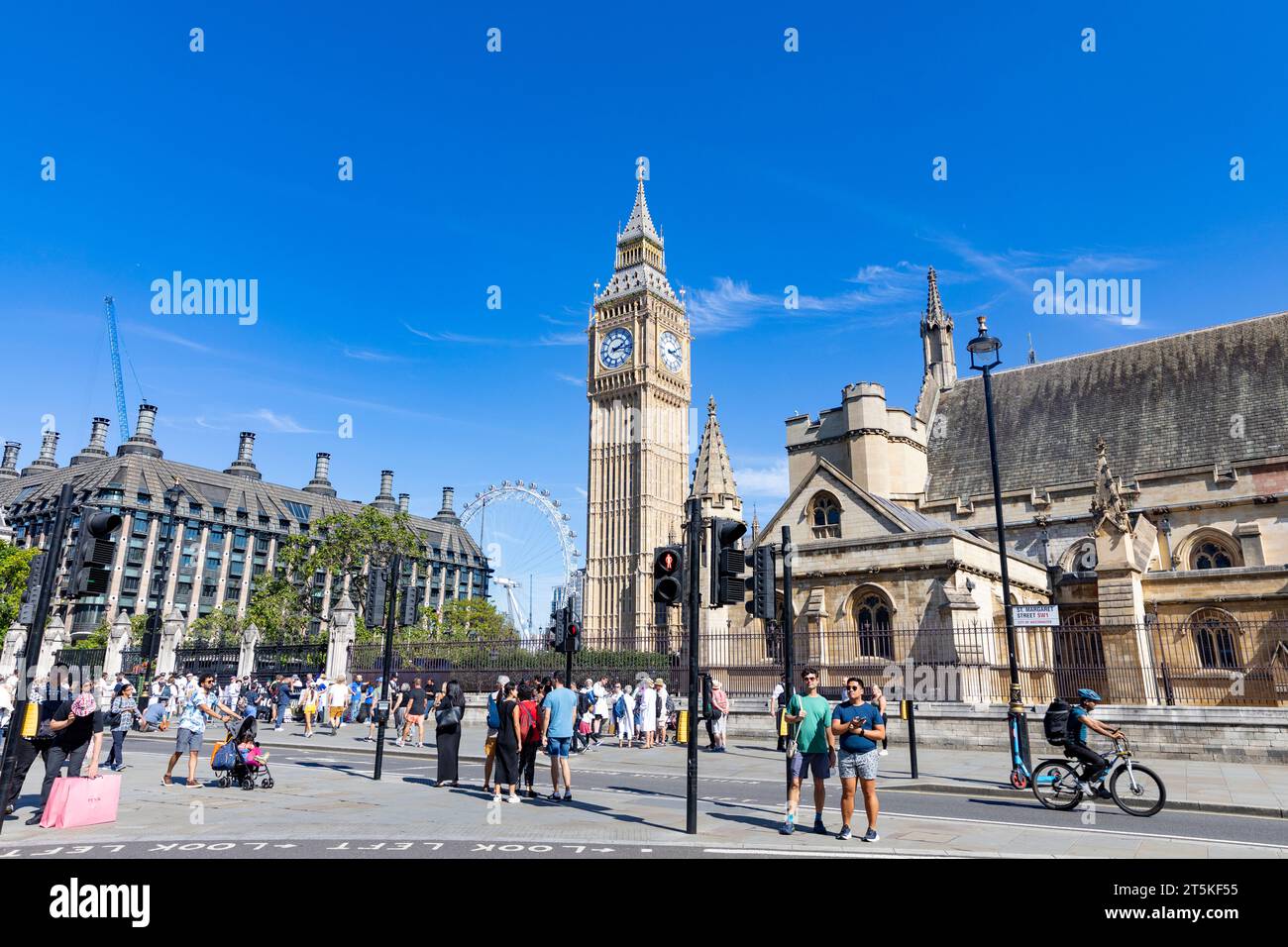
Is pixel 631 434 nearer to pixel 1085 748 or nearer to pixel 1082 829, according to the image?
pixel 1085 748

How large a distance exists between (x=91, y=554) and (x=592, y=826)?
23.4ft

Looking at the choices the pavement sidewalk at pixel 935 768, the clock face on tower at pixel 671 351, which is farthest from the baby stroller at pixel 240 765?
the clock face on tower at pixel 671 351

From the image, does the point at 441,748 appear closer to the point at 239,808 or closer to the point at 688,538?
the point at 239,808

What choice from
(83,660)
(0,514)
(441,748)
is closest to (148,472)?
(0,514)

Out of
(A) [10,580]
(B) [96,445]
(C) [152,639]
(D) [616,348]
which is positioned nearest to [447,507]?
(B) [96,445]

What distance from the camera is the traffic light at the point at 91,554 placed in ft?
30.2

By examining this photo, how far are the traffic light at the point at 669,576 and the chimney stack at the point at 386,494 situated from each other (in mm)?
127507

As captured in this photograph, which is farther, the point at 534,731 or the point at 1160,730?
the point at 1160,730

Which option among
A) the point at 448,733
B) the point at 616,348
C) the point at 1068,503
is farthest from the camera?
the point at 616,348

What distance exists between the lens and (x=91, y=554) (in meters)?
9.37

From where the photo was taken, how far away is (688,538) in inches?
418

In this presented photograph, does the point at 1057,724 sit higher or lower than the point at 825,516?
lower

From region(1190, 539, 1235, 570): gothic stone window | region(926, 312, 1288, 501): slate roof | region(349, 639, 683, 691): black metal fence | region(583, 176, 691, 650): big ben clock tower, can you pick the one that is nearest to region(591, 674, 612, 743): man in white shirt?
region(349, 639, 683, 691): black metal fence
